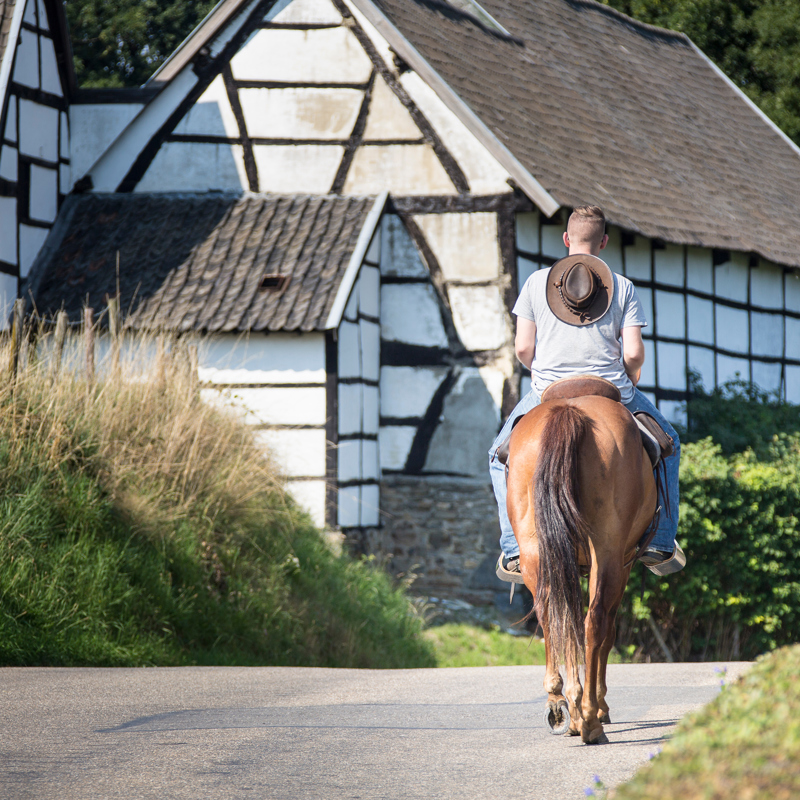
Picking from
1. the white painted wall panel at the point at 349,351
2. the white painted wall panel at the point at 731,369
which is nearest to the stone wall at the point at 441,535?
the white painted wall panel at the point at 349,351

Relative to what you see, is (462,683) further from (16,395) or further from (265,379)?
(265,379)

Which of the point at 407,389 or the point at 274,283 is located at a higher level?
the point at 274,283

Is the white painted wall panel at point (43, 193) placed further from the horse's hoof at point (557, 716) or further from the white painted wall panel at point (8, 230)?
the horse's hoof at point (557, 716)

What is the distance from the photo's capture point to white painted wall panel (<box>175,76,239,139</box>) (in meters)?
13.2

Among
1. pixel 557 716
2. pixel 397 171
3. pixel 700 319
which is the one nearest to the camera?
pixel 557 716

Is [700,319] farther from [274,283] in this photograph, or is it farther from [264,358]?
[264,358]

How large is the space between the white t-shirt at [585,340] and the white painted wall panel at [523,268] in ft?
24.1

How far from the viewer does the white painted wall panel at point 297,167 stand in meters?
13.0

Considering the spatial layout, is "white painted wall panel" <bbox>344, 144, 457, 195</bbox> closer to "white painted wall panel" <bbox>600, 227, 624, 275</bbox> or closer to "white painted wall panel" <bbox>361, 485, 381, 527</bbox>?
"white painted wall panel" <bbox>600, 227, 624, 275</bbox>

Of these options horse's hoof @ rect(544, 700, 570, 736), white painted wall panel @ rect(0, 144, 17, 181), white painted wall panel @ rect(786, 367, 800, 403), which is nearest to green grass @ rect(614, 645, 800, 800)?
horse's hoof @ rect(544, 700, 570, 736)

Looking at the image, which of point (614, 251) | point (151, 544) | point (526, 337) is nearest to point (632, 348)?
point (526, 337)

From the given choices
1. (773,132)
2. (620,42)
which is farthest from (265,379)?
(773,132)

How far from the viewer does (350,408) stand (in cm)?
1206

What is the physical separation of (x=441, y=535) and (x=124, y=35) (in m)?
17.5
